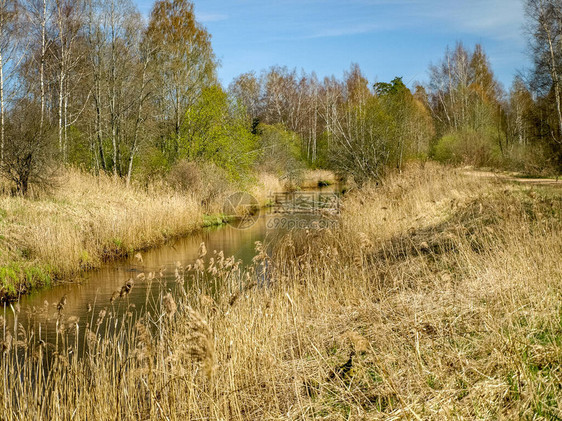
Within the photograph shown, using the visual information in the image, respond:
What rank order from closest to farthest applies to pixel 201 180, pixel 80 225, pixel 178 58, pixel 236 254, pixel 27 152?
1. pixel 80 225
2. pixel 236 254
3. pixel 27 152
4. pixel 201 180
5. pixel 178 58

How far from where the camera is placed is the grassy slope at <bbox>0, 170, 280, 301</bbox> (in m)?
9.61

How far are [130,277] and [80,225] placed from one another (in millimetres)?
7651

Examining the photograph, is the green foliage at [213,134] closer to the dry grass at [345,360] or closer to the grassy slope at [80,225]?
the grassy slope at [80,225]

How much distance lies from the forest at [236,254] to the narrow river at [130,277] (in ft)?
0.35

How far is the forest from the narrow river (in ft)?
0.35

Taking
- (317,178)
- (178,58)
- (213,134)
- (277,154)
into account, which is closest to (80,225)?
(213,134)

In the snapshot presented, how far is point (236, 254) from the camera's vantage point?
12609 millimetres

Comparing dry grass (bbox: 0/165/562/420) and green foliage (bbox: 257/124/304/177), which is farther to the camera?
green foliage (bbox: 257/124/304/177)

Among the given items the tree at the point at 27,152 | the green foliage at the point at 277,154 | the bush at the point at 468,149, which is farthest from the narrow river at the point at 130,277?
the bush at the point at 468,149

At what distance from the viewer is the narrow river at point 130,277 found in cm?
717

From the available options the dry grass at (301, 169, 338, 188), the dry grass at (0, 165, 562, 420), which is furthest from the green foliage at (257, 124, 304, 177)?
the dry grass at (0, 165, 562, 420)

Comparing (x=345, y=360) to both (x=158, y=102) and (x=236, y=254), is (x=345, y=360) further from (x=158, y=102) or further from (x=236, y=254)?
(x=158, y=102)

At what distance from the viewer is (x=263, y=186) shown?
25.3 m

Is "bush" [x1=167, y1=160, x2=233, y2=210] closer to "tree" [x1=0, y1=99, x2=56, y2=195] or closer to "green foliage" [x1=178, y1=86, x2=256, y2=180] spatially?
"green foliage" [x1=178, y1=86, x2=256, y2=180]
